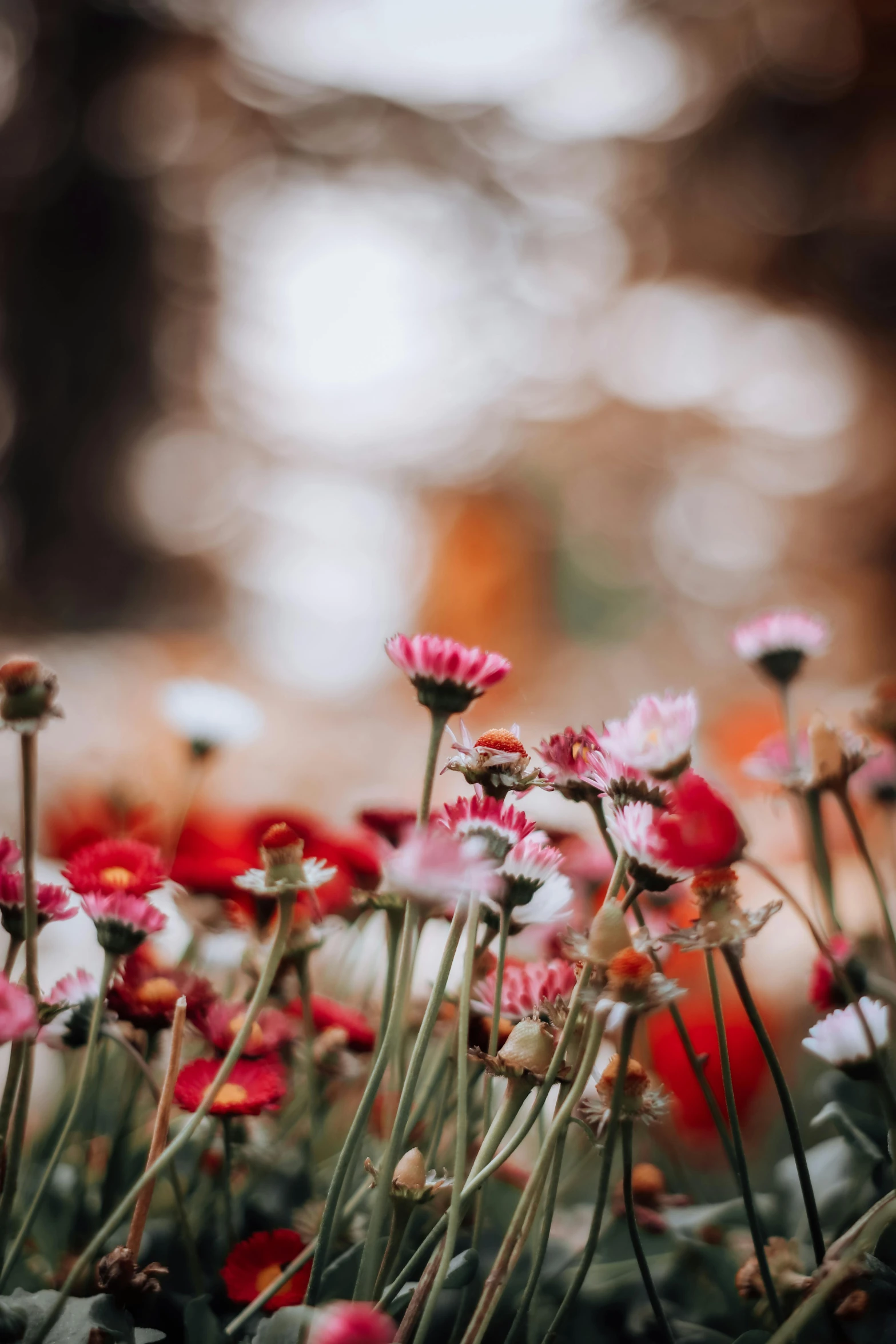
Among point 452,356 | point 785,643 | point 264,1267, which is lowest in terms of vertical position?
point 264,1267

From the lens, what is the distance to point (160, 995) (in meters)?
0.31

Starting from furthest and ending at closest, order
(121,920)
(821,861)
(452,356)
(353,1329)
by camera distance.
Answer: (452,356) → (821,861) → (121,920) → (353,1329)

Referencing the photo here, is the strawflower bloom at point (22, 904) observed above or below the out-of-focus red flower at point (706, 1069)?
above

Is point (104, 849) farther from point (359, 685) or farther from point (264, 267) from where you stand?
point (264, 267)

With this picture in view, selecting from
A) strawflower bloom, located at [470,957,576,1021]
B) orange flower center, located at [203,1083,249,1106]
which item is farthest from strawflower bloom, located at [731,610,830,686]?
orange flower center, located at [203,1083,249,1106]

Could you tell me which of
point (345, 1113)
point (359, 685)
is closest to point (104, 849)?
point (345, 1113)

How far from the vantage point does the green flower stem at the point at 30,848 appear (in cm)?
23

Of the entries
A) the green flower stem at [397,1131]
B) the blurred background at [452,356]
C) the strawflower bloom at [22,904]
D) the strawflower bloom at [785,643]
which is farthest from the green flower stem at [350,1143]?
the blurred background at [452,356]

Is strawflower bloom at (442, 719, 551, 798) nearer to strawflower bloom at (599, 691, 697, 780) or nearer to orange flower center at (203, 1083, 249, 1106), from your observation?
strawflower bloom at (599, 691, 697, 780)

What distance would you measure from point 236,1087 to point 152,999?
0.04 meters

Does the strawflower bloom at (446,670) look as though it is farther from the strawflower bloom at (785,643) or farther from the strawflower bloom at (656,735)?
the strawflower bloom at (785,643)

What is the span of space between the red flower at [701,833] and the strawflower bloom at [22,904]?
18cm

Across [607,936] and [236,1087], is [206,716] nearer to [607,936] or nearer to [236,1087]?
[236,1087]

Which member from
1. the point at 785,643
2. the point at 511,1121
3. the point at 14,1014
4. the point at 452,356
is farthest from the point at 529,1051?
the point at 452,356
